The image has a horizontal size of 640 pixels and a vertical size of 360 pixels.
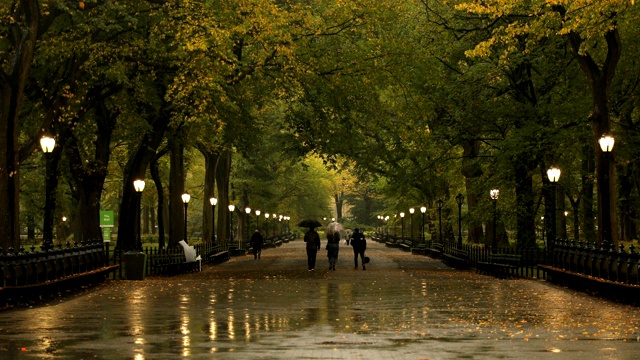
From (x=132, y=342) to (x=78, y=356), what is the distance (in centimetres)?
181

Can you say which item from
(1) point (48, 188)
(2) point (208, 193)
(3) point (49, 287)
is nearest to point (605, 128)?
(3) point (49, 287)

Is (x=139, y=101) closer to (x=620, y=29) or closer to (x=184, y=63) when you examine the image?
(x=184, y=63)

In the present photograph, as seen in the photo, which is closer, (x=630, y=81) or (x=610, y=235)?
(x=610, y=235)

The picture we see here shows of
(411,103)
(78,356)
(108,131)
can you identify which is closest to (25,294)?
(78,356)

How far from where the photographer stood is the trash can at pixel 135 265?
3428 centimetres

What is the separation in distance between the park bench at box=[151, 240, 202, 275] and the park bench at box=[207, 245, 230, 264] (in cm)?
868

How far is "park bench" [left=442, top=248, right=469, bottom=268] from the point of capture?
1800 inches

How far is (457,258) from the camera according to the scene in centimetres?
4706

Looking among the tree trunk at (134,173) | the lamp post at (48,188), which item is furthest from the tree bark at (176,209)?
the lamp post at (48,188)

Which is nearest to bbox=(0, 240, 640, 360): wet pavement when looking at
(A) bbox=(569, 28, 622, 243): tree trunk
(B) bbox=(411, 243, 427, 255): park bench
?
(A) bbox=(569, 28, 622, 243): tree trunk

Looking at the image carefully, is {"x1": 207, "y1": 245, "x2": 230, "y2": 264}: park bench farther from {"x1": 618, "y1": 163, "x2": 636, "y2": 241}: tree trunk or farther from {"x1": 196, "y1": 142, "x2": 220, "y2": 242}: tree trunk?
{"x1": 618, "y1": 163, "x2": 636, "y2": 241}: tree trunk

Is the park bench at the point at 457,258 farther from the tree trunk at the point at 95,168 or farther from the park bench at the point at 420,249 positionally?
the park bench at the point at 420,249

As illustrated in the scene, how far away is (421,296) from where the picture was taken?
26.0 metres

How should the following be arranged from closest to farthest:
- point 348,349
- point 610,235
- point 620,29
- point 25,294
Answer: point 348,349
point 25,294
point 610,235
point 620,29
